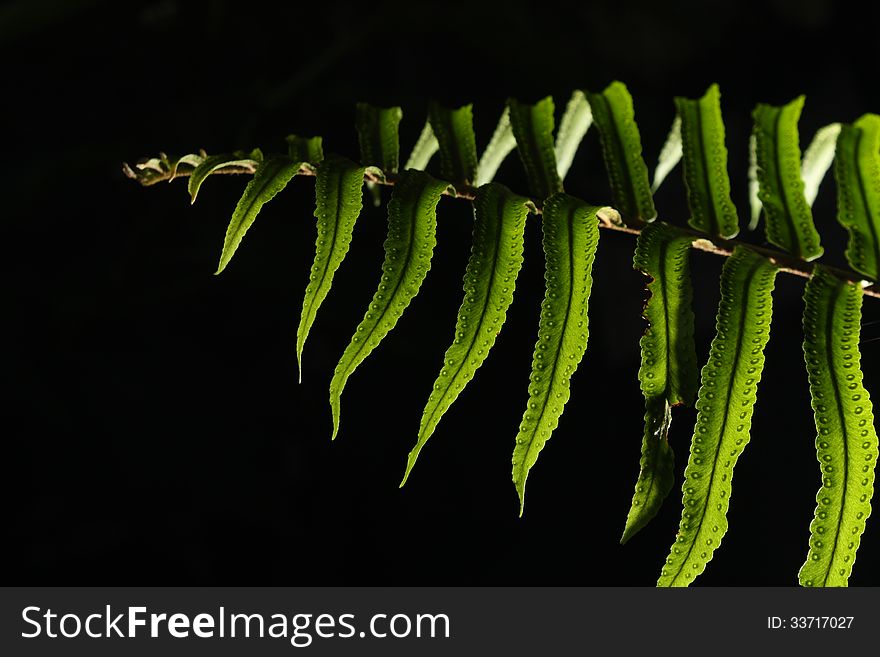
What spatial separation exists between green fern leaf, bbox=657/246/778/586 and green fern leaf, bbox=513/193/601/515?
0.10 meters

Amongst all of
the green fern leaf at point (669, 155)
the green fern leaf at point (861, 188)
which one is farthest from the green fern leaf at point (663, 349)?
the green fern leaf at point (669, 155)

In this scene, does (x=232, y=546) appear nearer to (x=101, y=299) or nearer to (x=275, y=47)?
(x=101, y=299)

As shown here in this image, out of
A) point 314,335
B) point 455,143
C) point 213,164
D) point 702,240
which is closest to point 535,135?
point 455,143

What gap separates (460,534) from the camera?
2381mm

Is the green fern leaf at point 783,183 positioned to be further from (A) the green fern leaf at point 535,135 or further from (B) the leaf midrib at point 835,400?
(A) the green fern leaf at point 535,135

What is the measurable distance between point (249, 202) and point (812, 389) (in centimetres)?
44

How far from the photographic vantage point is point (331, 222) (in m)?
0.68

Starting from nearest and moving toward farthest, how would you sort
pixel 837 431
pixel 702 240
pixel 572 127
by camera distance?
pixel 837 431
pixel 702 240
pixel 572 127

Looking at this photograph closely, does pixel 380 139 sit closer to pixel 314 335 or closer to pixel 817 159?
pixel 817 159

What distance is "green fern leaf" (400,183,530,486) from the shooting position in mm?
661

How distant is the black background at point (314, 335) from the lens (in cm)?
202

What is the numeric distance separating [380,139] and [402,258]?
0.59ft

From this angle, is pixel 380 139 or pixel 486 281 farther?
pixel 380 139

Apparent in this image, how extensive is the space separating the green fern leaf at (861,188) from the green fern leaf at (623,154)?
0.54 ft
